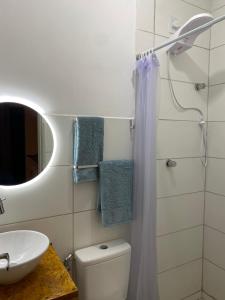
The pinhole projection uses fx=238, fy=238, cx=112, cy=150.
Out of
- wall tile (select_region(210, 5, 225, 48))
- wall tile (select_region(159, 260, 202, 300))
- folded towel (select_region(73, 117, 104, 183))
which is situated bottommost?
wall tile (select_region(159, 260, 202, 300))

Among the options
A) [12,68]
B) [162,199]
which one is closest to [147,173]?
[162,199]

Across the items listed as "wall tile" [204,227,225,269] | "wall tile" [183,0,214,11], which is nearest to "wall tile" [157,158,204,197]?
"wall tile" [204,227,225,269]

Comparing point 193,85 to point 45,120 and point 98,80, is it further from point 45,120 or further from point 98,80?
point 45,120

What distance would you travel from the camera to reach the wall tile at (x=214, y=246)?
199 centimetres

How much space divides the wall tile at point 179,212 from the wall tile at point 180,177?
6 cm

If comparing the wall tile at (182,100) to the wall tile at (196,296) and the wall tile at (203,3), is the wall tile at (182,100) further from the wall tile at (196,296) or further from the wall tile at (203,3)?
the wall tile at (196,296)

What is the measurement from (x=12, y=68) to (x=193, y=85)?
140 cm

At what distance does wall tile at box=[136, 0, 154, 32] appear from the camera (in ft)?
5.50

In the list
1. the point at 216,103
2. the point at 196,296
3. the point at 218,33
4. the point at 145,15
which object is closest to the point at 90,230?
the point at 196,296

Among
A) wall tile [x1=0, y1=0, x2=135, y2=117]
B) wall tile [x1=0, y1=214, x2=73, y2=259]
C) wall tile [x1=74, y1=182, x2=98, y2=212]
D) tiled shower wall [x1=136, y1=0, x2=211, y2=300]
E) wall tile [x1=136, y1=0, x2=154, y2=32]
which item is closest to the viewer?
wall tile [x1=0, y1=0, x2=135, y2=117]

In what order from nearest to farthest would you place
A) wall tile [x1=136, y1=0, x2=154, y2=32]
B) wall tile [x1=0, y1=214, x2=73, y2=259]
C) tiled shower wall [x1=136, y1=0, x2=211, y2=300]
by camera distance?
wall tile [x1=0, y1=214, x2=73, y2=259]
wall tile [x1=136, y1=0, x2=154, y2=32]
tiled shower wall [x1=136, y1=0, x2=211, y2=300]

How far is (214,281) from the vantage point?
2.07 metres

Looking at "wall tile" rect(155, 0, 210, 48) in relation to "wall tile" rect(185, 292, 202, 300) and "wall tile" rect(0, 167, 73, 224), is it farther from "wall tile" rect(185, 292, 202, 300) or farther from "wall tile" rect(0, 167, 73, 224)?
"wall tile" rect(185, 292, 202, 300)

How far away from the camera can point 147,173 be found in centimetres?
157
